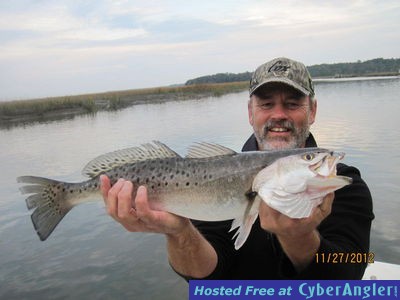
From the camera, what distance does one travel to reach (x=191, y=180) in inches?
121

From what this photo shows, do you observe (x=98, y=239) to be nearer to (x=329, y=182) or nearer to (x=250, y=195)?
(x=250, y=195)

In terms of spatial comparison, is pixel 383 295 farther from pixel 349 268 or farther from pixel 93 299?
pixel 93 299

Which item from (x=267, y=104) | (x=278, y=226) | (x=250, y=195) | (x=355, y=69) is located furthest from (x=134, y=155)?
(x=355, y=69)

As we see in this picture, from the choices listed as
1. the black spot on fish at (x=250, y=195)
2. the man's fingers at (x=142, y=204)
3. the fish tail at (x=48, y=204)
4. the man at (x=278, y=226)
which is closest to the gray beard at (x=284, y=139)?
the man at (x=278, y=226)

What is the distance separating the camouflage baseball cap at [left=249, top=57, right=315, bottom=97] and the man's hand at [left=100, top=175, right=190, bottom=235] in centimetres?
167

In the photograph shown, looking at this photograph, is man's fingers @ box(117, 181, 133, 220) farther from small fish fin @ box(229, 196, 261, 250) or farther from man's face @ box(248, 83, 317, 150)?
man's face @ box(248, 83, 317, 150)

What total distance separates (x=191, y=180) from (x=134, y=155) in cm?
59

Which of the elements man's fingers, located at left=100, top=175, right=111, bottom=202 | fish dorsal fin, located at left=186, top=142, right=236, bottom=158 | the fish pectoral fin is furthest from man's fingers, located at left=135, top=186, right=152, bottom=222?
the fish pectoral fin

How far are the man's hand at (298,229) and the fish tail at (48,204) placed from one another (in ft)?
5.99

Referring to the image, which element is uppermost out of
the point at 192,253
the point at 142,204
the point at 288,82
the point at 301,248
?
the point at 288,82

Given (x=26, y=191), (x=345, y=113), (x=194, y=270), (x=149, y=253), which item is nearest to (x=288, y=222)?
(x=194, y=270)

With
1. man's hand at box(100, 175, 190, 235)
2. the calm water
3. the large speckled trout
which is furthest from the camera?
the calm water

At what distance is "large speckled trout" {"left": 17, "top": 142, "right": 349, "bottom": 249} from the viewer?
2.87 metres

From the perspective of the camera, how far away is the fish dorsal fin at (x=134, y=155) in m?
3.31
